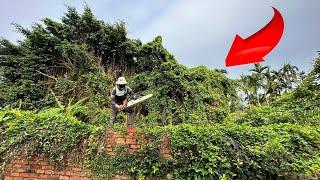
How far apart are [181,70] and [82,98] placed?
394 centimetres

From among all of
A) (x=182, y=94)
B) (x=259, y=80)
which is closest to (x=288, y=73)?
(x=259, y=80)

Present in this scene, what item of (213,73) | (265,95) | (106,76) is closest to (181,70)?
(213,73)

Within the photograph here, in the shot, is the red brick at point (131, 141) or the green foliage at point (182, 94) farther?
the green foliage at point (182, 94)

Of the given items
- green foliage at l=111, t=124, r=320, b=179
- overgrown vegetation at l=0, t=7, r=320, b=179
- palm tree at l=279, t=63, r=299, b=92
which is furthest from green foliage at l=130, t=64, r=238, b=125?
palm tree at l=279, t=63, r=299, b=92

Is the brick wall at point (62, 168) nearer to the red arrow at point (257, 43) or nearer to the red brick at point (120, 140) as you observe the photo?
the red brick at point (120, 140)

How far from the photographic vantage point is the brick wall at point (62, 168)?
5.73 meters

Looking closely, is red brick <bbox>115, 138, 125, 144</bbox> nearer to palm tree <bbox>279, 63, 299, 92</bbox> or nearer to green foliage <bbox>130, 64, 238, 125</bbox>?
green foliage <bbox>130, 64, 238, 125</bbox>

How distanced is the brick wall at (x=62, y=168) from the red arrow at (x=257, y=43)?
2.80 metres

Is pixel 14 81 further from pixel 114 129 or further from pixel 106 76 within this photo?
pixel 114 129

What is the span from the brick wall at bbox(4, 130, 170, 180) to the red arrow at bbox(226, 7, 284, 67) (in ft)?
9.19

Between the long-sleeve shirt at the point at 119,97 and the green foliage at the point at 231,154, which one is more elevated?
the long-sleeve shirt at the point at 119,97

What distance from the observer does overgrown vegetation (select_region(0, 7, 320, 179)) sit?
211 inches

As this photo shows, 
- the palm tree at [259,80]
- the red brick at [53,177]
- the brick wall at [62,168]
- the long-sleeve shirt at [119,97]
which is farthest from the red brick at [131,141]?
the palm tree at [259,80]

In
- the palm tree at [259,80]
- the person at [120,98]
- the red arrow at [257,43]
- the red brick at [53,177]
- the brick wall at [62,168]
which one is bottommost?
the red brick at [53,177]
